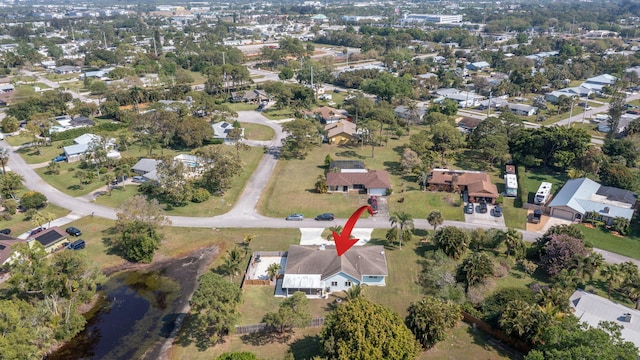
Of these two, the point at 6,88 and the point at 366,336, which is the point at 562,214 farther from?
the point at 6,88

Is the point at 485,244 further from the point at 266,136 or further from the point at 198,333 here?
the point at 266,136

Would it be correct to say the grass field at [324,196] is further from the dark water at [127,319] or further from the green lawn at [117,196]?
the green lawn at [117,196]

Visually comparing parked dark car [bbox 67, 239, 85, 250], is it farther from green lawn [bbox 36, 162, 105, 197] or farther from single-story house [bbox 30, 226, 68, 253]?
green lawn [bbox 36, 162, 105, 197]

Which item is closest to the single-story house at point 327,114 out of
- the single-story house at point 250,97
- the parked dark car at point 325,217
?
the single-story house at point 250,97

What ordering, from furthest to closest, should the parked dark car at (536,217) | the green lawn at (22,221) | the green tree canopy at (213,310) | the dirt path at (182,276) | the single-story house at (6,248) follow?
1. the parked dark car at (536,217)
2. the green lawn at (22,221)
3. the single-story house at (6,248)
4. the dirt path at (182,276)
5. the green tree canopy at (213,310)

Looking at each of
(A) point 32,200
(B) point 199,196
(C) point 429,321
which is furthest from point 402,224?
(A) point 32,200

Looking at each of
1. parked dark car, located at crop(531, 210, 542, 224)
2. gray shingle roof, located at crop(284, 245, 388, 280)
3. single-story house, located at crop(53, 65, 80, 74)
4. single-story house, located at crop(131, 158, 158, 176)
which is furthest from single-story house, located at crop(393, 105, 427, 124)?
single-story house, located at crop(53, 65, 80, 74)
